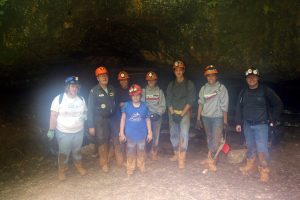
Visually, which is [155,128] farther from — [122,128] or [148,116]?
[122,128]

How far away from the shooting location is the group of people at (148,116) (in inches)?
276

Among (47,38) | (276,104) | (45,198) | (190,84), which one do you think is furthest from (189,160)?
(47,38)

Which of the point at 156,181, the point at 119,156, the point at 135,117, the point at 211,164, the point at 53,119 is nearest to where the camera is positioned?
the point at 53,119

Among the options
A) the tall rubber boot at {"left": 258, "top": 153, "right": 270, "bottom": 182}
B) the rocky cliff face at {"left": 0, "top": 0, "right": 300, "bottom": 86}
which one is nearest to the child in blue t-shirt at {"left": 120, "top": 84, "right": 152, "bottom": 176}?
the rocky cliff face at {"left": 0, "top": 0, "right": 300, "bottom": 86}

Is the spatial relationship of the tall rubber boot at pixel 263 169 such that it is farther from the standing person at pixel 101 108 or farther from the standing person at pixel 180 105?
the standing person at pixel 101 108

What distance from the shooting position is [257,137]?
23.1 ft

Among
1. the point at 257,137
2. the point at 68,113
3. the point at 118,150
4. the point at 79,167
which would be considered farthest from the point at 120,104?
the point at 257,137

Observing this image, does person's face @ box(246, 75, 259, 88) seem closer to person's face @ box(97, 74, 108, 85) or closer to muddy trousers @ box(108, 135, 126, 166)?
person's face @ box(97, 74, 108, 85)

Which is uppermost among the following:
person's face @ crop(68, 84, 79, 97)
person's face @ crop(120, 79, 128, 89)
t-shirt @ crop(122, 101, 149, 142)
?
person's face @ crop(120, 79, 128, 89)

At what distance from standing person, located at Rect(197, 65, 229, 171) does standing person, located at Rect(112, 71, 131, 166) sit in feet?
6.45

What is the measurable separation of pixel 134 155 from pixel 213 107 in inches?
90.6

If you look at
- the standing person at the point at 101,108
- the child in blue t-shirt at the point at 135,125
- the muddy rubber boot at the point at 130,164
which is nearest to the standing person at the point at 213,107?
the child in blue t-shirt at the point at 135,125

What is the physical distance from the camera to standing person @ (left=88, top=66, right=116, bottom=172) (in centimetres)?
761

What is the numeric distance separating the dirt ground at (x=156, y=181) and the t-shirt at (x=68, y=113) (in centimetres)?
132
